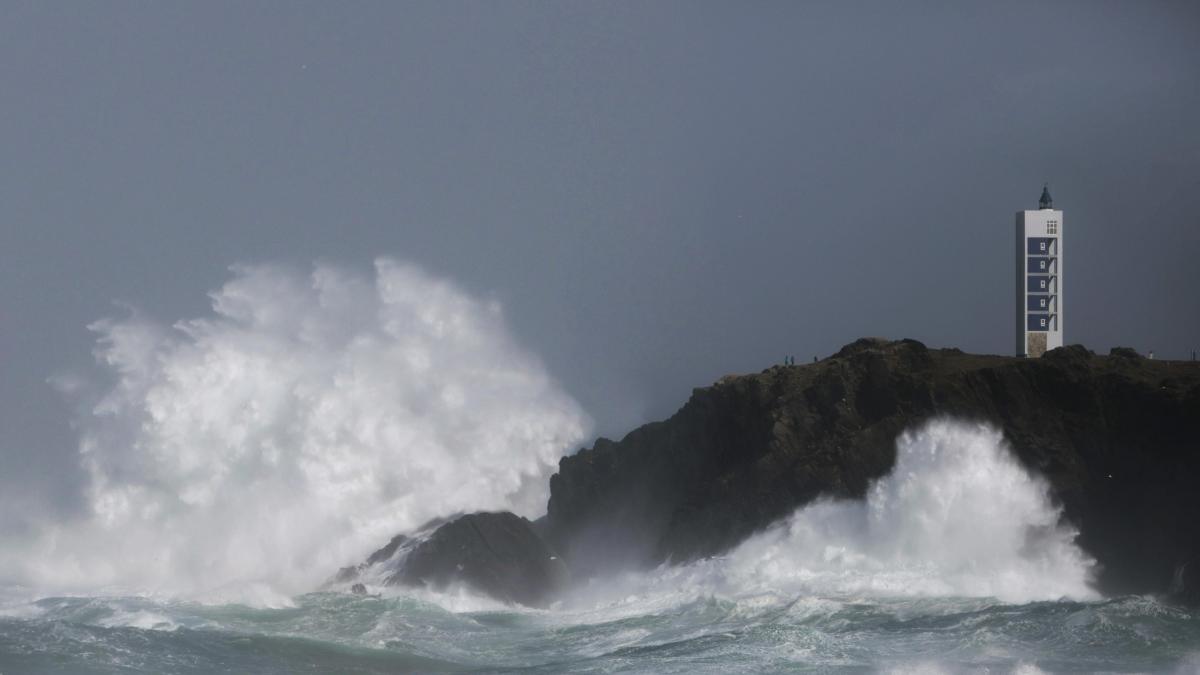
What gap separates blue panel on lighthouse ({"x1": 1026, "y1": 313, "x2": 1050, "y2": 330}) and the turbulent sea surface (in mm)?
10836

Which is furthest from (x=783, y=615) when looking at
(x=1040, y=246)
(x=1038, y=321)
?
(x=1040, y=246)

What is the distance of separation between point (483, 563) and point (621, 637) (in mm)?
5899

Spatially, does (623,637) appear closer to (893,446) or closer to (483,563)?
(483,563)

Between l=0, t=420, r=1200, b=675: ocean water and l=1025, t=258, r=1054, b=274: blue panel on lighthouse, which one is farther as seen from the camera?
l=1025, t=258, r=1054, b=274: blue panel on lighthouse

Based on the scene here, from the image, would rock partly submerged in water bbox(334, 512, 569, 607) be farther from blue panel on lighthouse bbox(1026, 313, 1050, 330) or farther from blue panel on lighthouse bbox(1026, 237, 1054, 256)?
blue panel on lighthouse bbox(1026, 237, 1054, 256)

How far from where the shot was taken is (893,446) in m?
33.1

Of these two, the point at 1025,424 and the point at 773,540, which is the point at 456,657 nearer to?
the point at 773,540

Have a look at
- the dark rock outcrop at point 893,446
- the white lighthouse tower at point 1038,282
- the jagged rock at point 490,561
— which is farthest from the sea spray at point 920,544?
the white lighthouse tower at point 1038,282

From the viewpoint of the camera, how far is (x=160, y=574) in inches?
1430

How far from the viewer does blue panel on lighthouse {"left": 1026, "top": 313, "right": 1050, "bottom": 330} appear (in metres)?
38.8

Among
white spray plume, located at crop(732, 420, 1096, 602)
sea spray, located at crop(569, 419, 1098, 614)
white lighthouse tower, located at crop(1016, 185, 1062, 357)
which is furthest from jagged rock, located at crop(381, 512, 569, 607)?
white lighthouse tower, located at crop(1016, 185, 1062, 357)

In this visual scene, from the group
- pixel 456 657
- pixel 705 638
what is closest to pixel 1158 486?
pixel 705 638

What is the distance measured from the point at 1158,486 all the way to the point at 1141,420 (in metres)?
1.40

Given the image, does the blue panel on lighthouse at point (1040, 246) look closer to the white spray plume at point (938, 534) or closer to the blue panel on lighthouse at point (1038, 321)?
the blue panel on lighthouse at point (1038, 321)
